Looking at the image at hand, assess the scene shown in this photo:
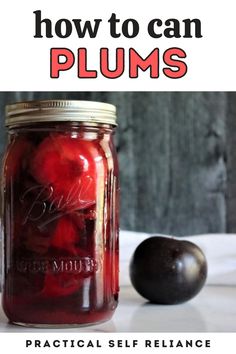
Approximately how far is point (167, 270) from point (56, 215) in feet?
0.79

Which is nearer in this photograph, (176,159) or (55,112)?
(55,112)

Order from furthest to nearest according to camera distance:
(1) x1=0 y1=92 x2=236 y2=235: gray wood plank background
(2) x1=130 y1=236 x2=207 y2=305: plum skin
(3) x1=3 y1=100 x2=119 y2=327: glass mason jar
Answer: (1) x1=0 y1=92 x2=236 y2=235: gray wood plank background, (2) x1=130 y1=236 x2=207 y2=305: plum skin, (3) x1=3 y1=100 x2=119 y2=327: glass mason jar

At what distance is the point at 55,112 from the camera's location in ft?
2.44

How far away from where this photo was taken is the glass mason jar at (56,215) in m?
0.73

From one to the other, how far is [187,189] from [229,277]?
0.23 meters

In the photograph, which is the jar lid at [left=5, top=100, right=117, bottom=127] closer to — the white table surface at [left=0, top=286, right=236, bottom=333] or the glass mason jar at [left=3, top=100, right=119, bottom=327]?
the glass mason jar at [left=3, top=100, right=119, bottom=327]

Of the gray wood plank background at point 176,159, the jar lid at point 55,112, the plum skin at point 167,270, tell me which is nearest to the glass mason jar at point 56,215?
the jar lid at point 55,112

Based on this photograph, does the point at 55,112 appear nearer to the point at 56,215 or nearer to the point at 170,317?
the point at 56,215

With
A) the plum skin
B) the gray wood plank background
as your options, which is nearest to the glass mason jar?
the plum skin

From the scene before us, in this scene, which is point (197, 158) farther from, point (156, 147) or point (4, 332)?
point (4, 332)

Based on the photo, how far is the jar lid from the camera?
74cm

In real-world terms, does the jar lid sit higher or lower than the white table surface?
higher

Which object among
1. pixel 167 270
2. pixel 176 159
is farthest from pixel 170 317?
pixel 176 159

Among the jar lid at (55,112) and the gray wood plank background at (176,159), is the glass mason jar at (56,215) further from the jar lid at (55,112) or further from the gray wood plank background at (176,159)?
the gray wood plank background at (176,159)
